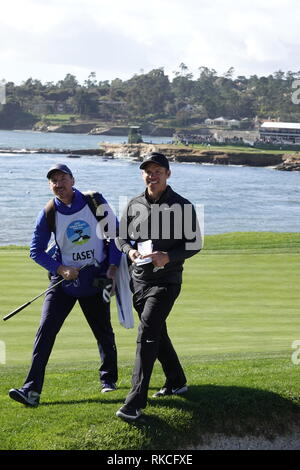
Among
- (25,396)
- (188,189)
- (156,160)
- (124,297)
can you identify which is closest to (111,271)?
(124,297)

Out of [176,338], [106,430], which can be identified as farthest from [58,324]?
[176,338]

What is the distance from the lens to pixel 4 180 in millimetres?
88938

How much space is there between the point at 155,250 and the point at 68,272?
2.51 ft

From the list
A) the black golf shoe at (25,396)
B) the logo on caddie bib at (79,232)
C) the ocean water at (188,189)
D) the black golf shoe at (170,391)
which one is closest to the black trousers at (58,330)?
the black golf shoe at (25,396)

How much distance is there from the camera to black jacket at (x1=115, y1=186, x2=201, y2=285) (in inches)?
253

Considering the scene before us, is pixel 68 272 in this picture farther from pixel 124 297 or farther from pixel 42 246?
pixel 124 297

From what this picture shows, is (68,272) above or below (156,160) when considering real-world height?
below

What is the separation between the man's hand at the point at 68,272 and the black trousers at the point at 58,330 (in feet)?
0.62

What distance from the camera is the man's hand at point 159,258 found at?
6312 millimetres

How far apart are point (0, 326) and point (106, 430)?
14.6 feet

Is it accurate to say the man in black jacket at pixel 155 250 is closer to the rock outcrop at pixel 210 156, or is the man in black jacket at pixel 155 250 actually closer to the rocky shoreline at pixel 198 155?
the rocky shoreline at pixel 198 155

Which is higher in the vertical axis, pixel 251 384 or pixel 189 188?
pixel 251 384

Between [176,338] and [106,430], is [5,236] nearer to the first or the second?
[176,338]

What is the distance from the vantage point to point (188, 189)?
90688 mm
